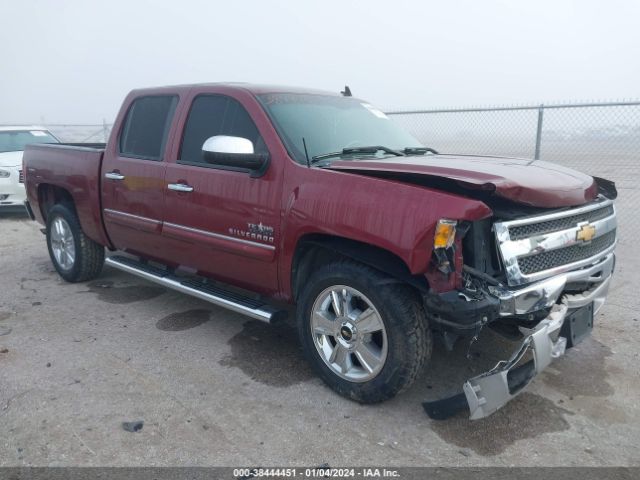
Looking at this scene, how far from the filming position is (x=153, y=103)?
4605 mm

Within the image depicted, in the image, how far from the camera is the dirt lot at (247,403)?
9.06 ft

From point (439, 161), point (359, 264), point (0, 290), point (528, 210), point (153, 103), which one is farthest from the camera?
point (0, 290)

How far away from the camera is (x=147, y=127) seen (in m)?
4.59

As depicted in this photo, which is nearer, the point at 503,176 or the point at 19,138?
the point at 503,176

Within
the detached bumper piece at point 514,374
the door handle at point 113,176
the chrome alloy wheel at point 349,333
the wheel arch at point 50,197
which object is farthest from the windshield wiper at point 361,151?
the wheel arch at point 50,197

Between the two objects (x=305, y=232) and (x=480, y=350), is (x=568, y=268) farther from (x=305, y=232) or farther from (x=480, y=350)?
(x=305, y=232)

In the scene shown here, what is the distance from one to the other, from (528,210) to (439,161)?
68 centimetres

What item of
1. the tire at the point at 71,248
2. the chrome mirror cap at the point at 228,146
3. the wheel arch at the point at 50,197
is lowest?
the tire at the point at 71,248

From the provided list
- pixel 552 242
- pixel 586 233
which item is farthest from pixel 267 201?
pixel 586 233

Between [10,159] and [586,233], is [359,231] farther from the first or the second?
[10,159]

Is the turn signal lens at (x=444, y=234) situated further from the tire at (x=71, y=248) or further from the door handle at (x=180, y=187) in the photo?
the tire at (x=71, y=248)

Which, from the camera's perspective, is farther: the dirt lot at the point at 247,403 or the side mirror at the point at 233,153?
the side mirror at the point at 233,153

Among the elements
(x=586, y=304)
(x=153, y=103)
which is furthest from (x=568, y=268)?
(x=153, y=103)

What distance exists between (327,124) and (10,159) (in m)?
7.90
